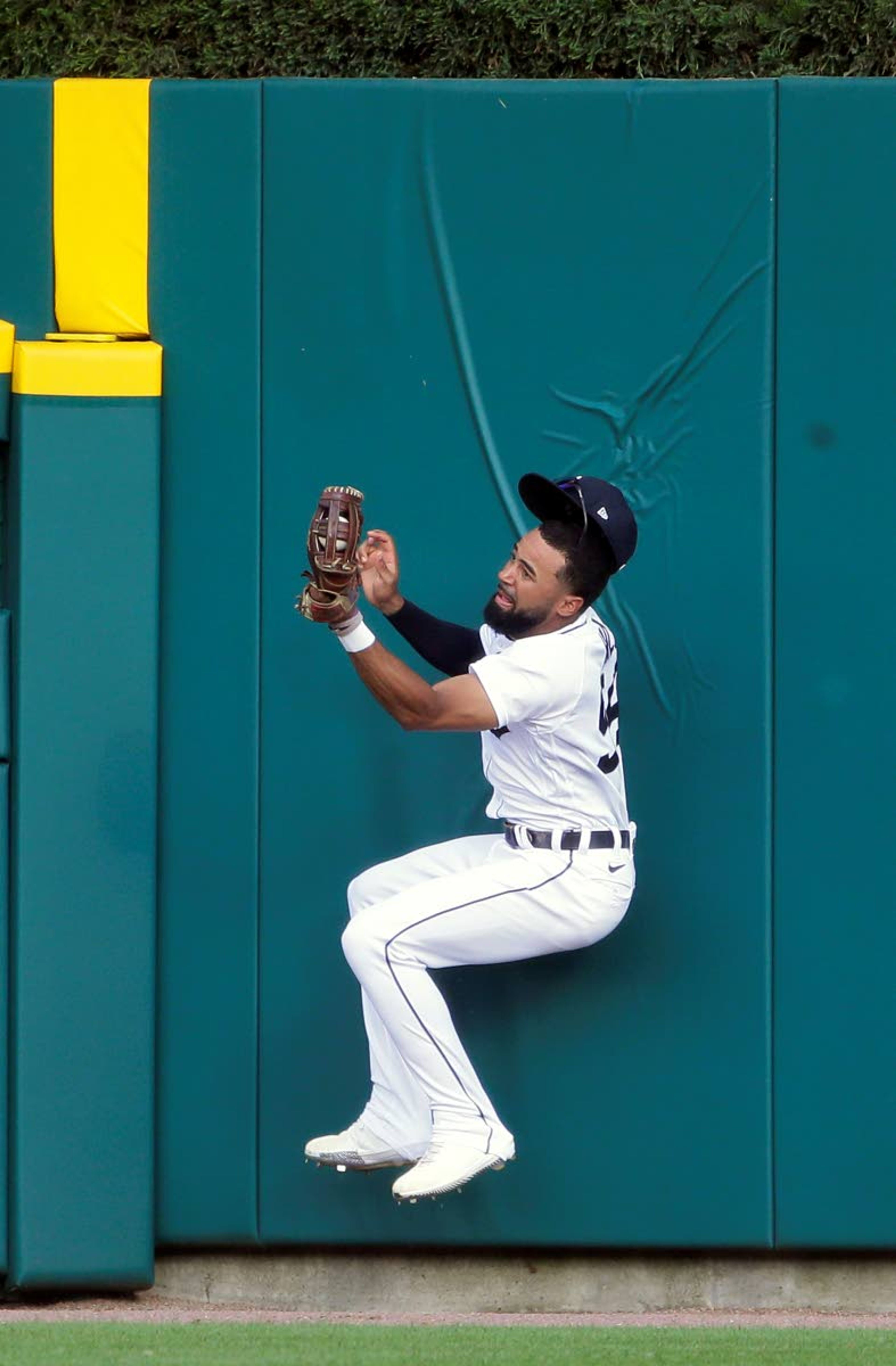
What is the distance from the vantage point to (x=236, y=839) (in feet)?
15.8

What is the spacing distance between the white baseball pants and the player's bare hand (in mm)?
693

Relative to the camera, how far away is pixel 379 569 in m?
4.46

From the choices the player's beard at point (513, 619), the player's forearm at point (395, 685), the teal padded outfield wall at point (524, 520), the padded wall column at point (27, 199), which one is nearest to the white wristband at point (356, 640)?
the player's forearm at point (395, 685)

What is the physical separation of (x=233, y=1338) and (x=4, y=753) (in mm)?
1561

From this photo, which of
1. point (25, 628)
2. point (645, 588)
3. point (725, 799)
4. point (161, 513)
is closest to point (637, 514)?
point (645, 588)

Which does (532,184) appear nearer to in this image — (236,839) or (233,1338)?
(236,839)

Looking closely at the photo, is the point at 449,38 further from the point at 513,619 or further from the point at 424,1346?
the point at 424,1346

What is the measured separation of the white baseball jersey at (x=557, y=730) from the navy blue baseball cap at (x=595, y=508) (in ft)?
0.72

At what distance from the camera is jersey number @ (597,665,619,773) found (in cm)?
443

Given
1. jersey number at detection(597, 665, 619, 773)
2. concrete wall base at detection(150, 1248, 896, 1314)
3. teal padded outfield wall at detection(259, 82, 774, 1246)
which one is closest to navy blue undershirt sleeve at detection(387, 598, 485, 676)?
teal padded outfield wall at detection(259, 82, 774, 1246)

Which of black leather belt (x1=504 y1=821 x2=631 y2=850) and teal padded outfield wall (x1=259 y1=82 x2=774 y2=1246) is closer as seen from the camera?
black leather belt (x1=504 y1=821 x2=631 y2=850)

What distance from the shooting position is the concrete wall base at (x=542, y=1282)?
4879 mm

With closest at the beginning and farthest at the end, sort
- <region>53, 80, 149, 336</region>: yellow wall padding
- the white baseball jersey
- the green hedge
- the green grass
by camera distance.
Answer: the green grass → the white baseball jersey → <region>53, 80, 149, 336</region>: yellow wall padding → the green hedge

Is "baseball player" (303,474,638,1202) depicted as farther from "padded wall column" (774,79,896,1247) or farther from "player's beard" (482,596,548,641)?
"padded wall column" (774,79,896,1247)
